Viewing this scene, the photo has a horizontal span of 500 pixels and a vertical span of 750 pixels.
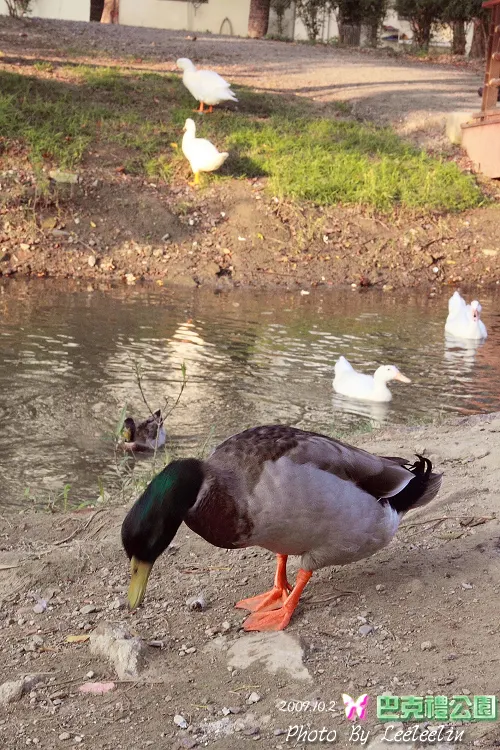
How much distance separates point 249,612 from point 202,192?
11118 mm

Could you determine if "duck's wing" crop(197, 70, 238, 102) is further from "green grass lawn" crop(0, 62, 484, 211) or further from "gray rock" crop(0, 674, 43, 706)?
"gray rock" crop(0, 674, 43, 706)

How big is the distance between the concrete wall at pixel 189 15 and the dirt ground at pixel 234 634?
27.1 meters

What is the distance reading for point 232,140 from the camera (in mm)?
15398

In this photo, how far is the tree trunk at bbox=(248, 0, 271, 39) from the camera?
88.3 feet

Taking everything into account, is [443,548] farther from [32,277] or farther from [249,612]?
[32,277]

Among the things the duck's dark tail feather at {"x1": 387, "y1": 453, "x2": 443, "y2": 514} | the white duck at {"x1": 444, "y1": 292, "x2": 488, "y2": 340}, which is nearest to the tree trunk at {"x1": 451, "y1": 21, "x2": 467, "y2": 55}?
the white duck at {"x1": 444, "y1": 292, "x2": 488, "y2": 340}

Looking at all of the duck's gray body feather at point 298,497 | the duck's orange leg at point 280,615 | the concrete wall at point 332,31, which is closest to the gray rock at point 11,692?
the duck's gray body feather at point 298,497

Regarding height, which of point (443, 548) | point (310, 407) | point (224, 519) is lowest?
point (310, 407)

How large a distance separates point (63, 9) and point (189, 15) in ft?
Answer: 12.7

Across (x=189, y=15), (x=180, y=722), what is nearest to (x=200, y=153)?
(x=180, y=722)

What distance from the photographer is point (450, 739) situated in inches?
107

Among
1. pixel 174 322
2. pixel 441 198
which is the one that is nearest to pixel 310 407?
pixel 174 322

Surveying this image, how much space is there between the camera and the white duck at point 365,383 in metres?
8.01

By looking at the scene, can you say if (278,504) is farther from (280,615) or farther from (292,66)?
(292,66)
